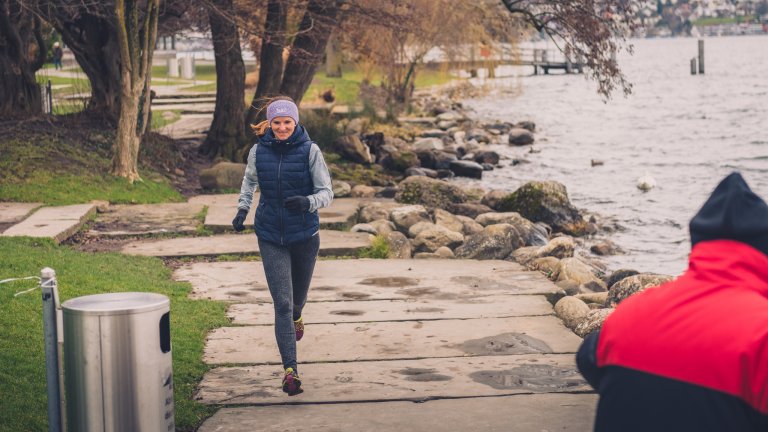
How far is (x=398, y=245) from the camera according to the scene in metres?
14.3

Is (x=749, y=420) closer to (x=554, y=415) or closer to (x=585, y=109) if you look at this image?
(x=554, y=415)

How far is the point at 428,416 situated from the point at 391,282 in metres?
4.69

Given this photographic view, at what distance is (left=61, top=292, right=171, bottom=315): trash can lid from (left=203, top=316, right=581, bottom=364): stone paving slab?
273 cm

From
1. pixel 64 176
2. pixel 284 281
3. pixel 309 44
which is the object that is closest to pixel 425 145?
pixel 309 44

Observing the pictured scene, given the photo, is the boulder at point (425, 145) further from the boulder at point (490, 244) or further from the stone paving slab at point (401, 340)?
the stone paving slab at point (401, 340)

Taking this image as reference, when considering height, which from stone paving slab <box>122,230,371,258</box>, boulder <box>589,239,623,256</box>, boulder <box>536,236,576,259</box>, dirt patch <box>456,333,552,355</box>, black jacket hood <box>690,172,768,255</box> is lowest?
boulder <box>589,239,623,256</box>

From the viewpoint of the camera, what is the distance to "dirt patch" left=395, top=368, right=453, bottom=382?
7.95 m

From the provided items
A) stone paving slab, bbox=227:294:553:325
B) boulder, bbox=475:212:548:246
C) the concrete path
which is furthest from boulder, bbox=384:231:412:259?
boulder, bbox=475:212:548:246

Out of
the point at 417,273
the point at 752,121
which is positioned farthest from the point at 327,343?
the point at 752,121

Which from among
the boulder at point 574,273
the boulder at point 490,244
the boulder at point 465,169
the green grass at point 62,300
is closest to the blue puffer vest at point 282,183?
the green grass at point 62,300

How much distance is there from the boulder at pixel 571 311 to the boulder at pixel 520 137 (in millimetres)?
31138

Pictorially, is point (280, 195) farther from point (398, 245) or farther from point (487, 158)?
point (487, 158)

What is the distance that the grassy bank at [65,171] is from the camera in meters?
16.8

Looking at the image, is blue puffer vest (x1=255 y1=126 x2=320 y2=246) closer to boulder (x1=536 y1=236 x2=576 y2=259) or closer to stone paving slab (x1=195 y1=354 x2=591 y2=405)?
stone paving slab (x1=195 y1=354 x2=591 y2=405)
